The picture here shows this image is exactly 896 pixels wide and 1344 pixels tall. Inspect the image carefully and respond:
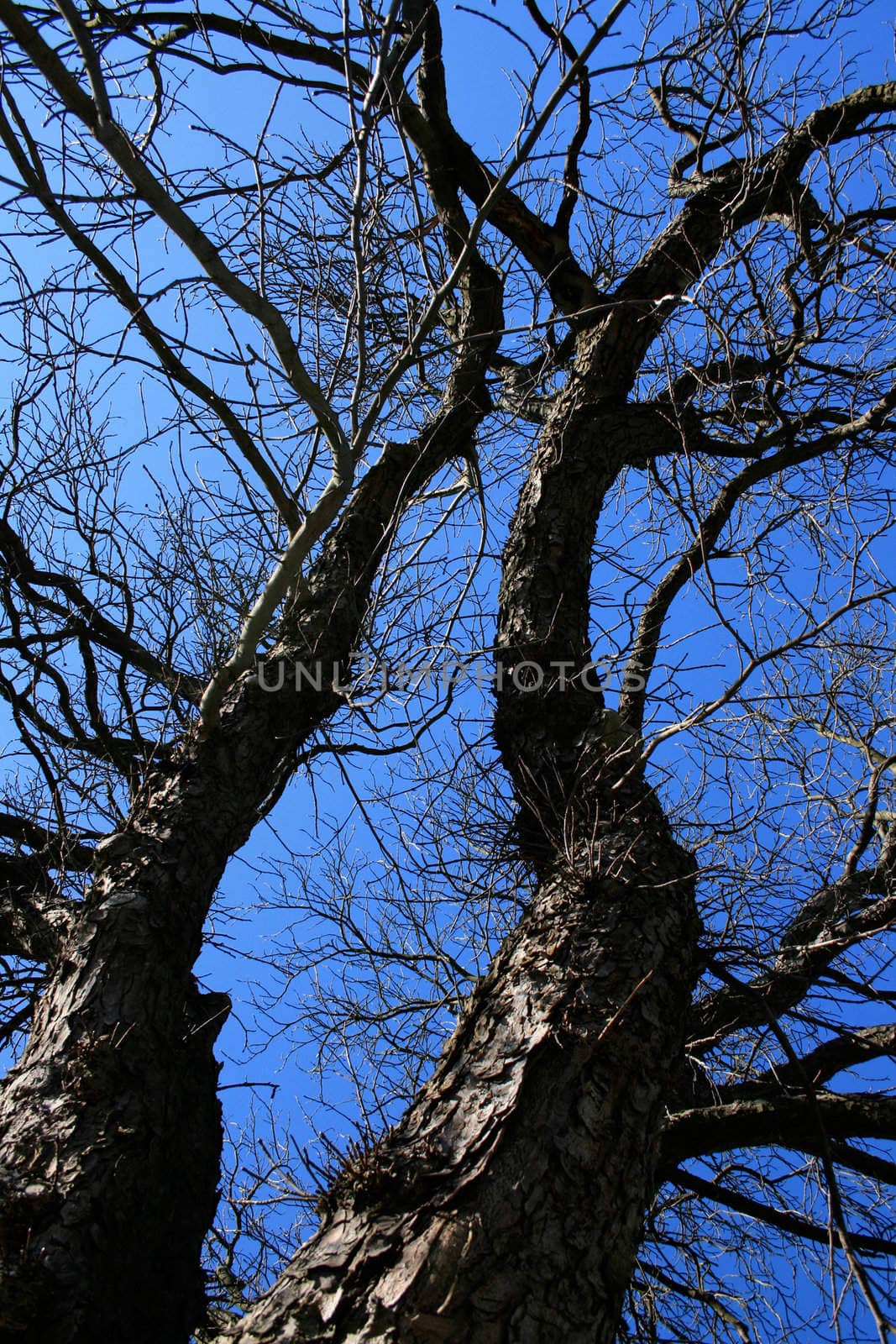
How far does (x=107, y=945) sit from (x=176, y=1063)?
37cm

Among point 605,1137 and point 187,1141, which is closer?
point 605,1137

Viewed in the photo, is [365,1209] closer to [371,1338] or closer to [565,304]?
[371,1338]

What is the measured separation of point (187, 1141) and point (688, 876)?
1.48 metres

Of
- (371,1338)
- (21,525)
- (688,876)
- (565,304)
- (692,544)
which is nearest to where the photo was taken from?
(371,1338)

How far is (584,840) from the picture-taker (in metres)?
2.46

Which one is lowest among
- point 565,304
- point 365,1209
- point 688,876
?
point 365,1209

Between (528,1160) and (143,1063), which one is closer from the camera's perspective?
(528,1160)

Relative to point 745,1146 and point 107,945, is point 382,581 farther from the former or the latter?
point 745,1146

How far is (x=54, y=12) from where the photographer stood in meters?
2.82

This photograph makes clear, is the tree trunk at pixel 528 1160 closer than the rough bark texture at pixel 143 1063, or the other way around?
the tree trunk at pixel 528 1160

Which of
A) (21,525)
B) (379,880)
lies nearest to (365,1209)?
(379,880)

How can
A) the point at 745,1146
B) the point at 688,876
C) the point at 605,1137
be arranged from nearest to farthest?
1. the point at 605,1137
2. the point at 688,876
3. the point at 745,1146

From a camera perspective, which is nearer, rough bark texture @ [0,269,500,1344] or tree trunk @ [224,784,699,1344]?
tree trunk @ [224,784,699,1344]

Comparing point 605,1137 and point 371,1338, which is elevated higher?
point 605,1137
